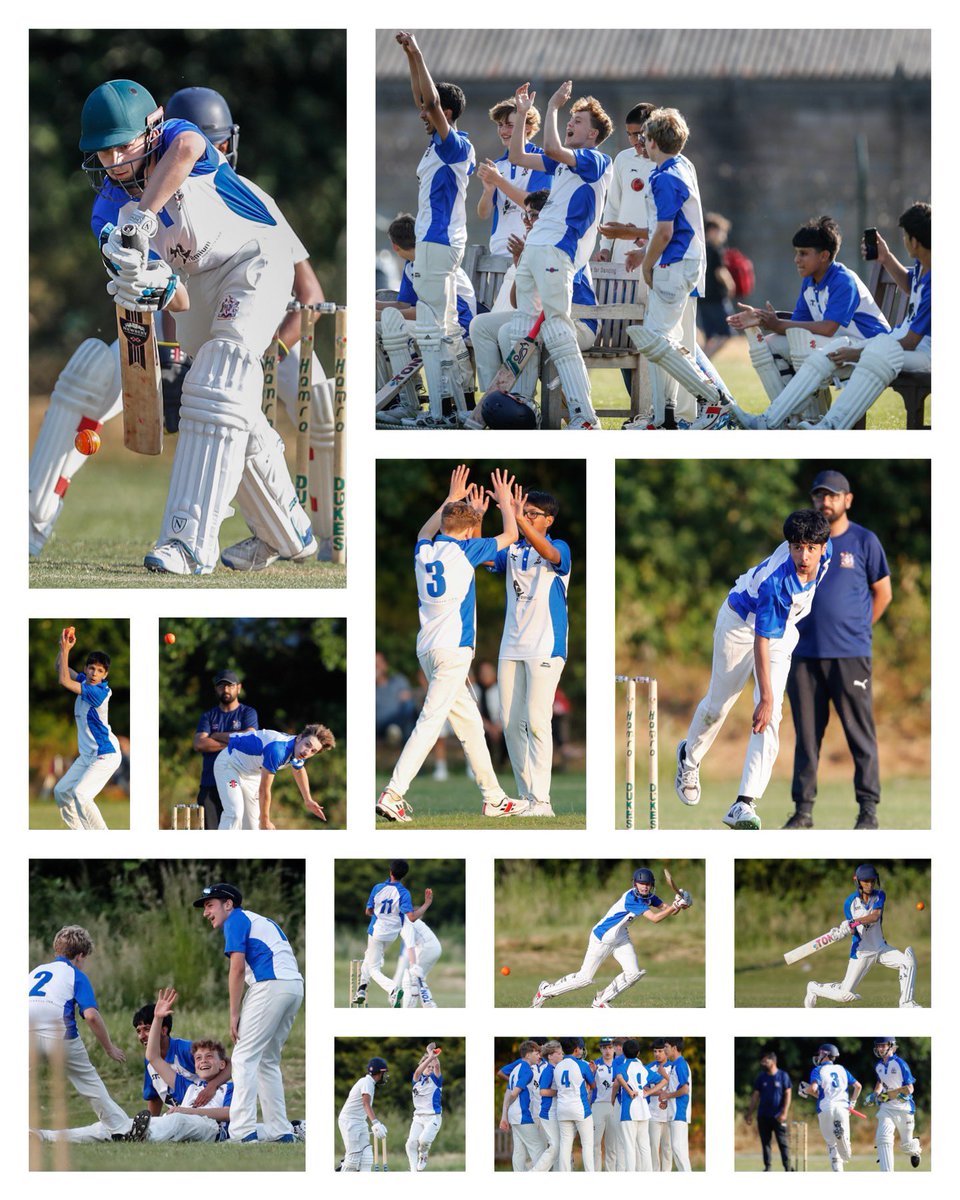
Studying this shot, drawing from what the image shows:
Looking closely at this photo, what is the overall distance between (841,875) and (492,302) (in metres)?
8.37

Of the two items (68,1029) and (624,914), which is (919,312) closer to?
(624,914)

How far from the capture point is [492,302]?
11.1 meters

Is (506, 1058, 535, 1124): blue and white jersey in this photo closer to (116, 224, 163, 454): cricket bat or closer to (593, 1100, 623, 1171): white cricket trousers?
(593, 1100, 623, 1171): white cricket trousers

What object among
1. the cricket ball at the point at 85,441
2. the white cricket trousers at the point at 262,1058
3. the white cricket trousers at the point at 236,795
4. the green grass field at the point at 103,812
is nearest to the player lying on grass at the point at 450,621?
the white cricket trousers at the point at 236,795

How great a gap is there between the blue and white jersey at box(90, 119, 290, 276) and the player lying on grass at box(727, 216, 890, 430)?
96.1 inches

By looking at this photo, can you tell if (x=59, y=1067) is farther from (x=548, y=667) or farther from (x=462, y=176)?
(x=462, y=176)

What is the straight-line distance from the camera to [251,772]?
34.0 feet

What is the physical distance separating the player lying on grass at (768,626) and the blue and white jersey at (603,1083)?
133 centimetres

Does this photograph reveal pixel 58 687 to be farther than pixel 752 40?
No

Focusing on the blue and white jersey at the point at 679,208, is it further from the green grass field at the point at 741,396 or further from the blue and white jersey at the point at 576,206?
the green grass field at the point at 741,396

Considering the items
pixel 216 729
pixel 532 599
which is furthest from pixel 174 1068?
pixel 532 599

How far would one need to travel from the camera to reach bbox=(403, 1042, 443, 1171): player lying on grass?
10.1 meters

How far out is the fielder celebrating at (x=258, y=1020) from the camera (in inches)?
386
